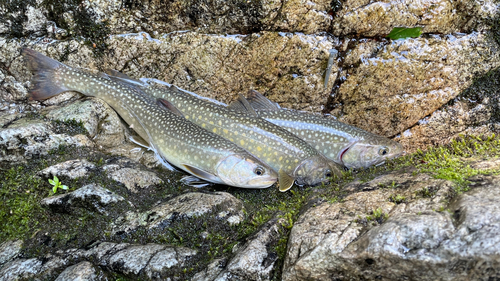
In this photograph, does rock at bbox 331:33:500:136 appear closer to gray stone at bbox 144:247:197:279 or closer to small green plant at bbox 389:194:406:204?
small green plant at bbox 389:194:406:204

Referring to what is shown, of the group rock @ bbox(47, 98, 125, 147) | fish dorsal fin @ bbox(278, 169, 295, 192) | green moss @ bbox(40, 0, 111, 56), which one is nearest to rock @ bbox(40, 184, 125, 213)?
rock @ bbox(47, 98, 125, 147)

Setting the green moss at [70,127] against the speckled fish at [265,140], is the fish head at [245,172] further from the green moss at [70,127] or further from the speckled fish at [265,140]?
the green moss at [70,127]

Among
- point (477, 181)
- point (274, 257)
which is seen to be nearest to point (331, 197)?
point (274, 257)

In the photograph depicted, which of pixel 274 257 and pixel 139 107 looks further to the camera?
pixel 139 107

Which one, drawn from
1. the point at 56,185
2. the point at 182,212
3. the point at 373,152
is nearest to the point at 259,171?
the point at 182,212

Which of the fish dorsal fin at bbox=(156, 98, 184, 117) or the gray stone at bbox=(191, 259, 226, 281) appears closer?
the gray stone at bbox=(191, 259, 226, 281)

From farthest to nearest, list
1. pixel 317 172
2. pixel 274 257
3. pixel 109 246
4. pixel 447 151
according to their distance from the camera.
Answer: pixel 317 172
pixel 447 151
pixel 109 246
pixel 274 257

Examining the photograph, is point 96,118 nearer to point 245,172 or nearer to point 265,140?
point 245,172

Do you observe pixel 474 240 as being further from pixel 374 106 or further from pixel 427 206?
pixel 374 106
